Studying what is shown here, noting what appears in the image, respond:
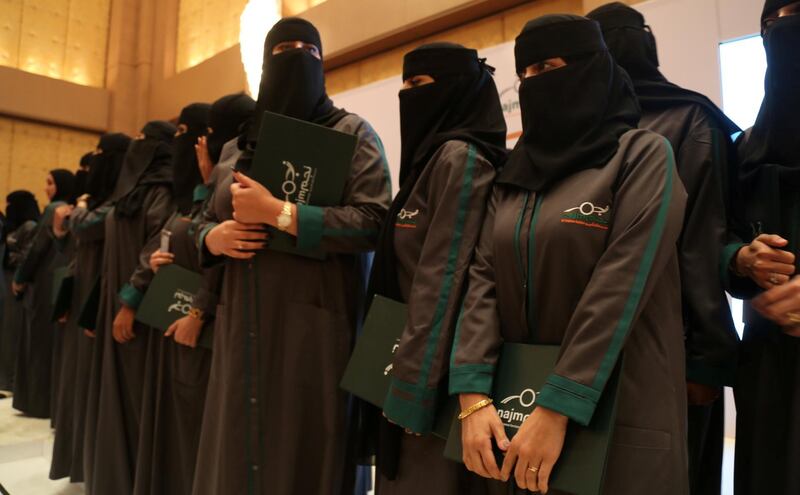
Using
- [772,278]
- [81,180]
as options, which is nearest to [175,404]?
[772,278]

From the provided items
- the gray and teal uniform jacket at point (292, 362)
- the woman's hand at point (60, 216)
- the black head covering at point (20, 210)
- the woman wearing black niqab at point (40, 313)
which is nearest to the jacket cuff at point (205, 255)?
the gray and teal uniform jacket at point (292, 362)

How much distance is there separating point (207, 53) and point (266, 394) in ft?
23.1

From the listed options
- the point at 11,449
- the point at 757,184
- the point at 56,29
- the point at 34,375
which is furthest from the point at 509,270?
the point at 56,29

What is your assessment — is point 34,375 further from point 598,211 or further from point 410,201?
point 598,211

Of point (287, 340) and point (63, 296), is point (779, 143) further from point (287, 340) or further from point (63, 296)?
point (63, 296)

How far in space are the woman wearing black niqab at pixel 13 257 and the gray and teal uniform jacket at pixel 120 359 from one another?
333 centimetres

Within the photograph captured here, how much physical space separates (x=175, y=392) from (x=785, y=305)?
1.97m

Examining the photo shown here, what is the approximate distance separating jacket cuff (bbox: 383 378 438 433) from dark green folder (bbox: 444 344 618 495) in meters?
0.07

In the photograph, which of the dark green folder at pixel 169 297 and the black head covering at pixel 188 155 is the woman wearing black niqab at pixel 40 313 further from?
the dark green folder at pixel 169 297

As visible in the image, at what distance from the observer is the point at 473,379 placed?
1.16 metres

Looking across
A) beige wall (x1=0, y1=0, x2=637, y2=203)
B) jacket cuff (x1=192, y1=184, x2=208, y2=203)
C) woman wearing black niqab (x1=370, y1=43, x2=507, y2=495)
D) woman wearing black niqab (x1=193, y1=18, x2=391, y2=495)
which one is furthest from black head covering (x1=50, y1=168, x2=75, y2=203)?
woman wearing black niqab (x1=370, y1=43, x2=507, y2=495)

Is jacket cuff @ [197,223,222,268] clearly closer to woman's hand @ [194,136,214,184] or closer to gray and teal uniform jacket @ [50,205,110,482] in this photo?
woman's hand @ [194,136,214,184]

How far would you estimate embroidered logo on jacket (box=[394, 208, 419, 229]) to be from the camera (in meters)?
1.50

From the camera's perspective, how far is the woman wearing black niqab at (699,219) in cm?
129
